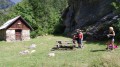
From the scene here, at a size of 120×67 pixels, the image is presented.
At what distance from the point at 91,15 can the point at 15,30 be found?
15.4 meters

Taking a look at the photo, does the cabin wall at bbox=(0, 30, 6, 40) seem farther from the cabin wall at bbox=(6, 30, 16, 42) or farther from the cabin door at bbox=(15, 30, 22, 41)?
the cabin door at bbox=(15, 30, 22, 41)

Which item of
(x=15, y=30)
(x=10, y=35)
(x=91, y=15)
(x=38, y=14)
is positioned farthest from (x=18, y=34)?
(x=91, y=15)

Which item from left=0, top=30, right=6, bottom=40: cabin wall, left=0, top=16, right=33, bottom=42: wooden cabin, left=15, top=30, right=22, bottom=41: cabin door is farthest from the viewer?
left=15, top=30, right=22, bottom=41: cabin door

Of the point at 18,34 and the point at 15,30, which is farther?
the point at 18,34

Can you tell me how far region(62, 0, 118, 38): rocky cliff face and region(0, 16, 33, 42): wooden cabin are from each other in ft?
34.1

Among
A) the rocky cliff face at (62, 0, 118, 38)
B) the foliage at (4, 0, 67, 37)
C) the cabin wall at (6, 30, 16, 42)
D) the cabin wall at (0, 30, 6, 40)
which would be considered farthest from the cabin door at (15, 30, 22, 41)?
the rocky cliff face at (62, 0, 118, 38)

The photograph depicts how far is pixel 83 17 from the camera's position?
52.7 meters

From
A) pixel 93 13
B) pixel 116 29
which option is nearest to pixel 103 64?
pixel 116 29

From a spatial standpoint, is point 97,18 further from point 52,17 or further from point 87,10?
point 52,17

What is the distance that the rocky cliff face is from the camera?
131 ft

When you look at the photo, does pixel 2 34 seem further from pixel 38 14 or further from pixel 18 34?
pixel 38 14

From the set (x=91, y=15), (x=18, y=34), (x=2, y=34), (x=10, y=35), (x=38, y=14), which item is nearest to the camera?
(x=91, y=15)

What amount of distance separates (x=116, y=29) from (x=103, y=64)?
20449mm

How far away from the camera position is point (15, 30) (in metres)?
54.3
